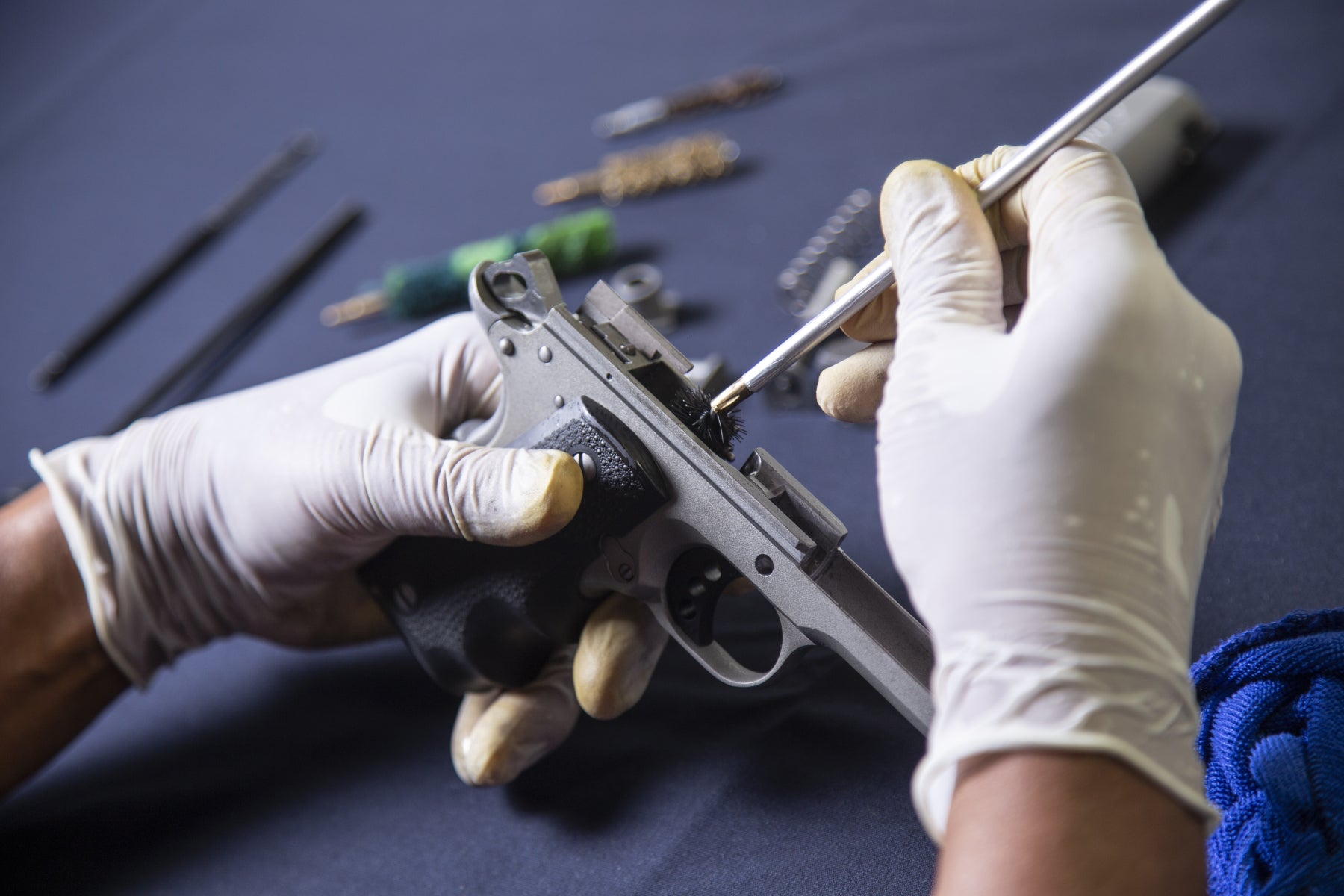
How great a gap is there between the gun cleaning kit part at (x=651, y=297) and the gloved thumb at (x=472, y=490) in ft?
1.93

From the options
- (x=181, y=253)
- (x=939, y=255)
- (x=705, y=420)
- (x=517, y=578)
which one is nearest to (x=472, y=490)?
(x=517, y=578)

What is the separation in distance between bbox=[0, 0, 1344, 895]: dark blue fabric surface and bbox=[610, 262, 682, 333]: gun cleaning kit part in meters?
0.05

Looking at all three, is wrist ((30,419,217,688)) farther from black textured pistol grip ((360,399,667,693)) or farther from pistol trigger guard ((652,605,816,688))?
pistol trigger guard ((652,605,816,688))

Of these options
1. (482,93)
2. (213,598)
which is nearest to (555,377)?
(213,598)

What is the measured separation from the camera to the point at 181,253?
2.02 meters

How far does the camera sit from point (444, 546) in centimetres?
103

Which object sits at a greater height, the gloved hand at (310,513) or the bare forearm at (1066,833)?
the gloved hand at (310,513)

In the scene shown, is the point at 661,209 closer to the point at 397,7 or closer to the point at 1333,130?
the point at 1333,130

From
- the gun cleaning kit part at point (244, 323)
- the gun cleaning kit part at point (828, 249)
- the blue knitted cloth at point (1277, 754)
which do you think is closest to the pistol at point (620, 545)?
the blue knitted cloth at point (1277, 754)

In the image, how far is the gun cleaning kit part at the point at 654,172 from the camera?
1.83m

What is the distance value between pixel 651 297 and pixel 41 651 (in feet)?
3.18

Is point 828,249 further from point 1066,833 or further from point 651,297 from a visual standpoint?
point 1066,833

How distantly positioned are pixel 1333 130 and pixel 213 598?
5.99 ft

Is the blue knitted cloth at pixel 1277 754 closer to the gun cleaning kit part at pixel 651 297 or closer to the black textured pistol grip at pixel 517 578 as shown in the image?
the black textured pistol grip at pixel 517 578
